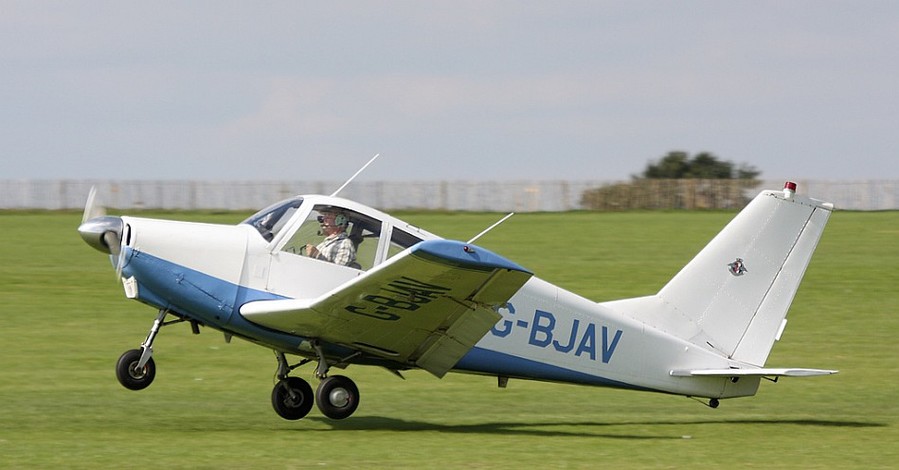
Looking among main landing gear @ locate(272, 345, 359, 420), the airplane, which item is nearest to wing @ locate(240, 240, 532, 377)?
the airplane

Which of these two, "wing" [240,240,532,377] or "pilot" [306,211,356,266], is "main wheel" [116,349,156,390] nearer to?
"wing" [240,240,532,377]

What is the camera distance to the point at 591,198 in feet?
198

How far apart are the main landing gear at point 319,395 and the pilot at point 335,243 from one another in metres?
0.86

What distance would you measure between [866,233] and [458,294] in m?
30.2

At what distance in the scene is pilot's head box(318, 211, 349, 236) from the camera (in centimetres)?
1186

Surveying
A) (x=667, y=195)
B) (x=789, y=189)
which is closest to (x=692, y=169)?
(x=667, y=195)

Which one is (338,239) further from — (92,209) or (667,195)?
(667,195)

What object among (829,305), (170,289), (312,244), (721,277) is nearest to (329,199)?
(312,244)

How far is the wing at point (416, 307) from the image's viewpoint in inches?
397

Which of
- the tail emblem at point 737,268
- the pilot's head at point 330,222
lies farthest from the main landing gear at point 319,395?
the tail emblem at point 737,268

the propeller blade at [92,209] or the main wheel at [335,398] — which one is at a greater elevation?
the propeller blade at [92,209]

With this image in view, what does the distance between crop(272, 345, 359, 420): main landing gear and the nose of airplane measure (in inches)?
74.5

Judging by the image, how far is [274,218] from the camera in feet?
39.1

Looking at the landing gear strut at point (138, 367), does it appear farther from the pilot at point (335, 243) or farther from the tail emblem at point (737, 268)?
the tail emblem at point (737, 268)
